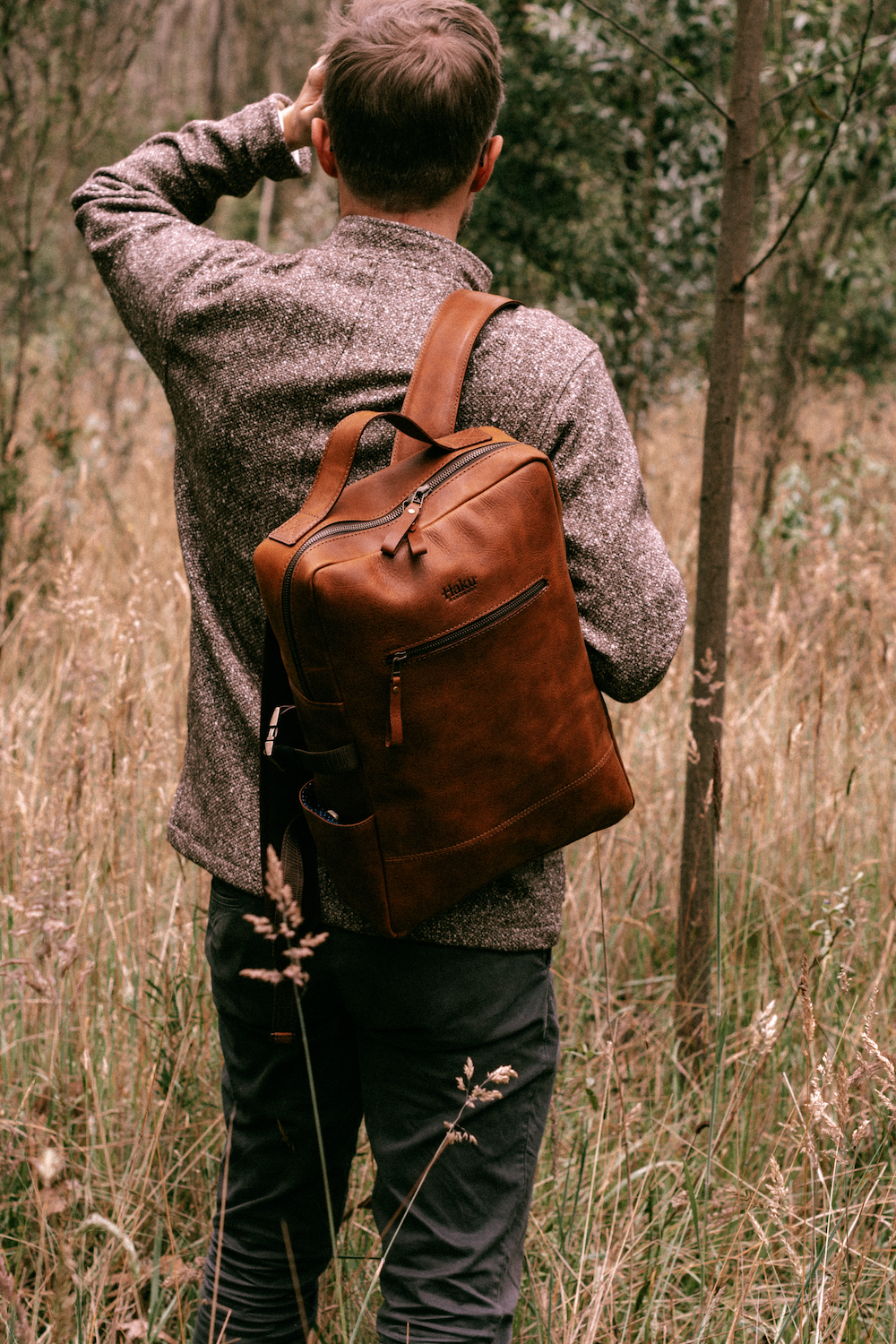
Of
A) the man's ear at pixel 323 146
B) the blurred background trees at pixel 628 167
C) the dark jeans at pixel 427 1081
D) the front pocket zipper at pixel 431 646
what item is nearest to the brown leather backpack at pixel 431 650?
the front pocket zipper at pixel 431 646

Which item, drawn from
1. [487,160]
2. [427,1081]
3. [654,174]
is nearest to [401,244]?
[487,160]

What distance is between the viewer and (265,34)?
49.6ft

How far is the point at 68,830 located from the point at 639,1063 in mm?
1298

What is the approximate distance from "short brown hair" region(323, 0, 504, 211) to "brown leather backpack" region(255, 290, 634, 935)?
164mm

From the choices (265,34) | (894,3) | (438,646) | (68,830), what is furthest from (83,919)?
(265,34)

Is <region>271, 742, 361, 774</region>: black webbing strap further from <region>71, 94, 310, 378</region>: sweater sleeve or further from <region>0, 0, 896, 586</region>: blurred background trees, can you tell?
<region>0, 0, 896, 586</region>: blurred background trees

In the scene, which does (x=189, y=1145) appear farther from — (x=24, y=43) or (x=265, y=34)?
(x=265, y=34)

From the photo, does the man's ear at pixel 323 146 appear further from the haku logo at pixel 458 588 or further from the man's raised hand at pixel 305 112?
the haku logo at pixel 458 588

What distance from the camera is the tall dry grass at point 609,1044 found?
1517 mm

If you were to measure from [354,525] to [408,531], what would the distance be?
2.4 inches

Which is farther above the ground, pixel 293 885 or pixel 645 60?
pixel 645 60

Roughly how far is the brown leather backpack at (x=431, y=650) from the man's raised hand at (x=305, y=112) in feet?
1.39

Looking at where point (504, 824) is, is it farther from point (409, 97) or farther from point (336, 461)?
point (409, 97)

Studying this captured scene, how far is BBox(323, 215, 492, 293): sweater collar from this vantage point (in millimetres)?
1201
